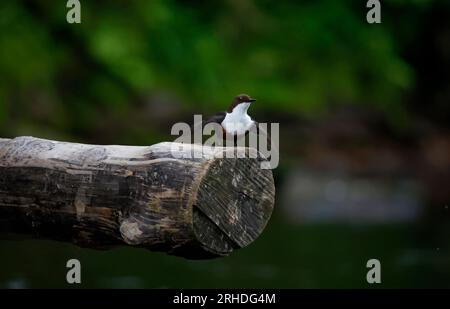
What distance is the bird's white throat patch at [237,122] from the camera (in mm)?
4074

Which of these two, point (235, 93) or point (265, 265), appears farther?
point (235, 93)

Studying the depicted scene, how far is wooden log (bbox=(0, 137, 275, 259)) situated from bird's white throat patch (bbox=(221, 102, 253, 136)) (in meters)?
0.30

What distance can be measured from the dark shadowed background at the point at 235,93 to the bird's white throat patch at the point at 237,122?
3.30 m

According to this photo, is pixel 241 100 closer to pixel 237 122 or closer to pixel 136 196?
pixel 237 122

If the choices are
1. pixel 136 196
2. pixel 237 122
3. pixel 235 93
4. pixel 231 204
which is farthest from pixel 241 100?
pixel 235 93

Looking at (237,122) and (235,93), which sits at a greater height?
(235,93)

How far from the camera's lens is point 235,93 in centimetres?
1005

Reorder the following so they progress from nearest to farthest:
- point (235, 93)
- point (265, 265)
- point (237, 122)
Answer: point (237, 122) < point (265, 265) < point (235, 93)

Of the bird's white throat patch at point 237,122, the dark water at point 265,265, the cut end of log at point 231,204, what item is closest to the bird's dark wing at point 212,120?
the bird's white throat patch at point 237,122

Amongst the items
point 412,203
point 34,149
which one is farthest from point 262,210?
point 412,203

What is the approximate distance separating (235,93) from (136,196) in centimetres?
646

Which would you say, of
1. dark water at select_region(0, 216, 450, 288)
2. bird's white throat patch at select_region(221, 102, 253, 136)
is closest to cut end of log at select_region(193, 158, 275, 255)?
bird's white throat patch at select_region(221, 102, 253, 136)

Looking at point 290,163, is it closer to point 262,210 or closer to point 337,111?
point 337,111

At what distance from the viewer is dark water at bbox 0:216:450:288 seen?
8.06 metres
